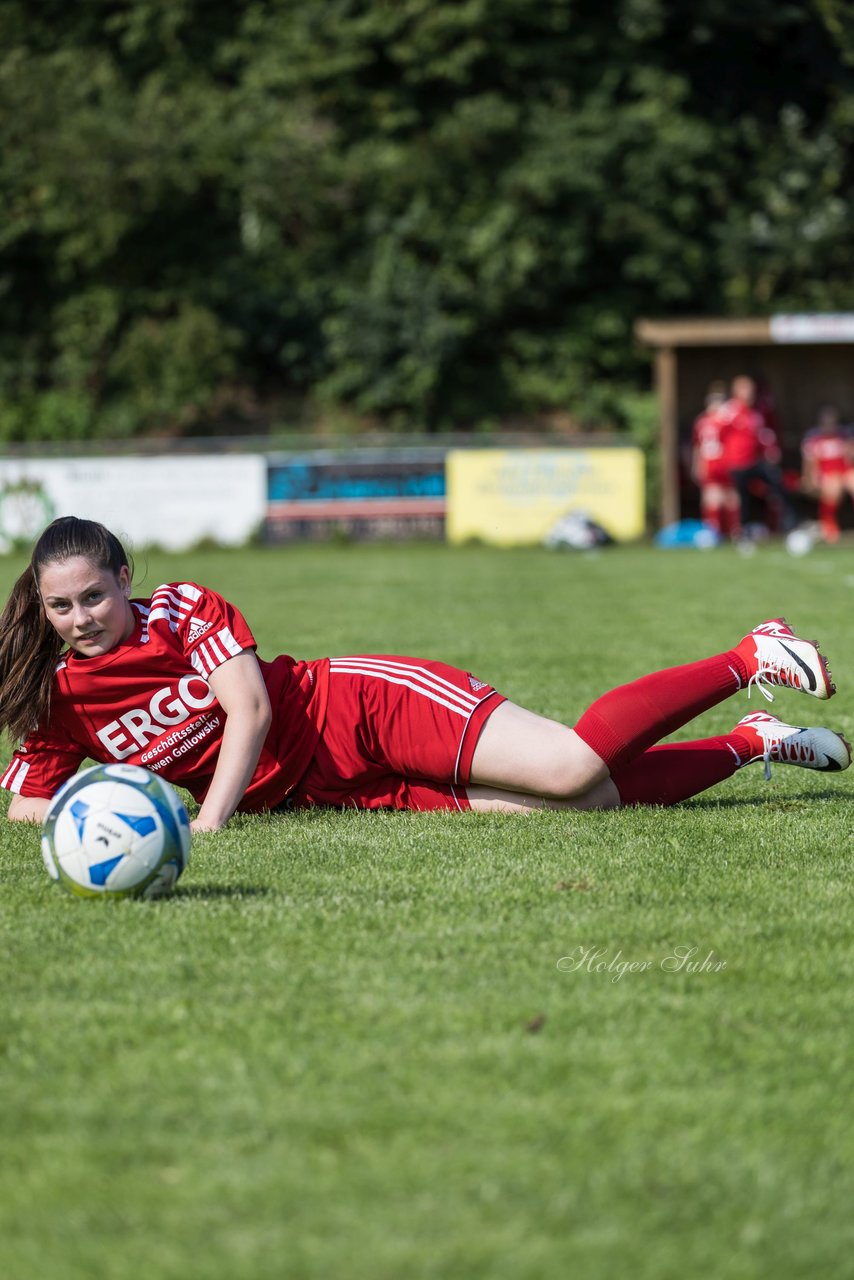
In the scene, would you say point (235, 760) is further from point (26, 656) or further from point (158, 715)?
point (26, 656)

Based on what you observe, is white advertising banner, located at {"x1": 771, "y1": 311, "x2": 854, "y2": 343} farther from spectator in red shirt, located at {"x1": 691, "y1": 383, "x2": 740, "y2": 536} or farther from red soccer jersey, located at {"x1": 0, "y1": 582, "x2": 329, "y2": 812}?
red soccer jersey, located at {"x1": 0, "y1": 582, "x2": 329, "y2": 812}

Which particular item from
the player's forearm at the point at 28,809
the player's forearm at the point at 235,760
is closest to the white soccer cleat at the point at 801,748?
the player's forearm at the point at 235,760

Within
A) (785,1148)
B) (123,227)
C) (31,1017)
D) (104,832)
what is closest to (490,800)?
(104,832)

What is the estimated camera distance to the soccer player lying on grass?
4750mm

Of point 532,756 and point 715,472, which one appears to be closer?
point 532,756

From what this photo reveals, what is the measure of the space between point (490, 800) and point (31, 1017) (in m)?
2.25

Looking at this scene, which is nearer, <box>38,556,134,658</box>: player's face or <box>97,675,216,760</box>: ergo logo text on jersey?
<box>38,556,134,658</box>: player's face

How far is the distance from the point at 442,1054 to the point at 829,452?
24.8m

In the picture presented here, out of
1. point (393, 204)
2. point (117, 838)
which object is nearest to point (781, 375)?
point (393, 204)

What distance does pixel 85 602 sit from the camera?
183 inches

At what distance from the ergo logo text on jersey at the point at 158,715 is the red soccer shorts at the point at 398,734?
0.42 metres

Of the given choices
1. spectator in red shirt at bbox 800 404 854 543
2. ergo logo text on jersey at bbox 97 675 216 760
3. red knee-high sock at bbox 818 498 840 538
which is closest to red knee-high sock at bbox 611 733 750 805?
ergo logo text on jersey at bbox 97 675 216 760

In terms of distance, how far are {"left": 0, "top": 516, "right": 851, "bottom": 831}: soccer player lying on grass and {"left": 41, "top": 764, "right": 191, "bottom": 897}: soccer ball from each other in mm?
623

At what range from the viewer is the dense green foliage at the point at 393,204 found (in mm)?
32188
